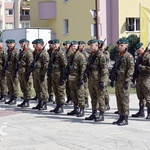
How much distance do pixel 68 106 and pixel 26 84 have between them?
1420 millimetres

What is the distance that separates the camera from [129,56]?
11078 millimetres

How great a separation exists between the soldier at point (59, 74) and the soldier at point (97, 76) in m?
1.43

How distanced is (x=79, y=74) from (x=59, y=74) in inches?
37.5

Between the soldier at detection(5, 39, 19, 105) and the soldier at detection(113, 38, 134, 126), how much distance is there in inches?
171

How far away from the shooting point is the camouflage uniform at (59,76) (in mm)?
13078

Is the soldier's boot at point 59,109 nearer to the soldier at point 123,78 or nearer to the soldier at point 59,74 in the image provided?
the soldier at point 59,74

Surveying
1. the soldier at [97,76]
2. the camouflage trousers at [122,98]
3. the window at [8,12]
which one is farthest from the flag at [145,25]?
the window at [8,12]

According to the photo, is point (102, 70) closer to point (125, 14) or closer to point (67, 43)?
point (67, 43)

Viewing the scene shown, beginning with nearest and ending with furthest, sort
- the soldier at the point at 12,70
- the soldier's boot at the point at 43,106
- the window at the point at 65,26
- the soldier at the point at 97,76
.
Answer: the soldier at the point at 97,76
the soldier's boot at the point at 43,106
the soldier at the point at 12,70
the window at the point at 65,26

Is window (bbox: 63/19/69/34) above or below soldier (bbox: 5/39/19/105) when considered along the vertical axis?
above

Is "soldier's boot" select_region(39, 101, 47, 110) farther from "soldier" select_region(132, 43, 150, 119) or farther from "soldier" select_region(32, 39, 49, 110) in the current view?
"soldier" select_region(132, 43, 150, 119)

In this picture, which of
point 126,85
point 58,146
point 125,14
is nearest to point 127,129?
point 126,85

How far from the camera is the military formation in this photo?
11.2 meters

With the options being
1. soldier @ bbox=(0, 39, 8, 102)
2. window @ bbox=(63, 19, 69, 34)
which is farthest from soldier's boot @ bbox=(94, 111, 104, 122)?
window @ bbox=(63, 19, 69, 34)
